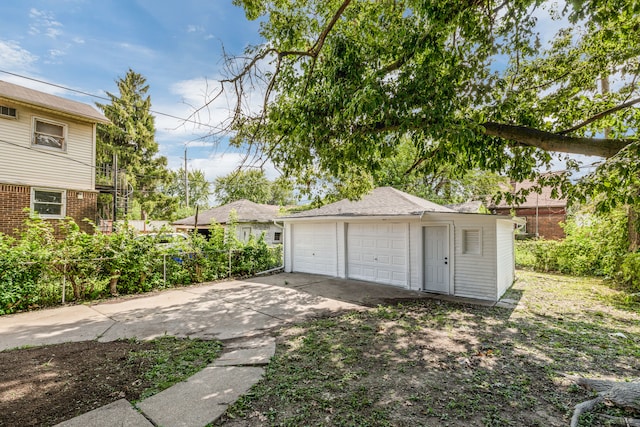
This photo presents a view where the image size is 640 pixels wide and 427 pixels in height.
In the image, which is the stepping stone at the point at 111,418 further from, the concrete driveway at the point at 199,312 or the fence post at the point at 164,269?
the fence post at the point at 164,269

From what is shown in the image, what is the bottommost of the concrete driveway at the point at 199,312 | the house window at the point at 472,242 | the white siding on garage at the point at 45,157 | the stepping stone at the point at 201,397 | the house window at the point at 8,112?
the concrete driveway at the point at 199,312

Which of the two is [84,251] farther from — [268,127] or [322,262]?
[322,262]

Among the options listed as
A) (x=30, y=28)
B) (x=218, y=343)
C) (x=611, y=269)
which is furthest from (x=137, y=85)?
(x=611, y=269)

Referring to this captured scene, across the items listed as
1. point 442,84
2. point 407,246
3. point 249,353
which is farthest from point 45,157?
point 442,84

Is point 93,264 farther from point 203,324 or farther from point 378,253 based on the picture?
point 378,253

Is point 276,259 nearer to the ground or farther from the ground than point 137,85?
nearer to the ground

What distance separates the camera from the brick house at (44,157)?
10203 mm

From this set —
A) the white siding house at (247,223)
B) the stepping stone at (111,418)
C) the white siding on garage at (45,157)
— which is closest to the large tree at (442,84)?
the stepping stone at (111,418)

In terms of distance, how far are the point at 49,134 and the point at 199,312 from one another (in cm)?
1016

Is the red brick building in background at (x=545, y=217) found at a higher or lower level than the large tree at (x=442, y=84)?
lower

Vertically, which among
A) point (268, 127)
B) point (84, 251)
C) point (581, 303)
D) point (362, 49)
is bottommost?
point (581, 303)

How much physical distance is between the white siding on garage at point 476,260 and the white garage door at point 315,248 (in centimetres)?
443

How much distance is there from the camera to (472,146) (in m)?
4.95

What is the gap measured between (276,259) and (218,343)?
840 centimetres
